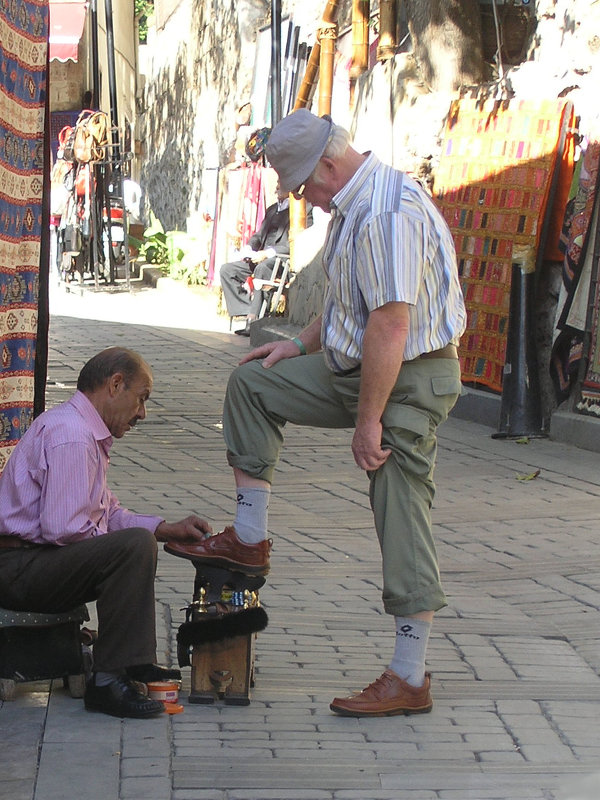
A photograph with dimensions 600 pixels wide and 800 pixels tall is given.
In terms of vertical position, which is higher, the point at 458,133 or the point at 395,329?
the point at 458,133

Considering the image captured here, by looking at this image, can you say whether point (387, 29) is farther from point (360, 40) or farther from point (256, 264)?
point (256, 264)

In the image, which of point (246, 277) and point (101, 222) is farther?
point (101, 222)

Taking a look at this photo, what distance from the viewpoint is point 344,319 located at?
3.81 m

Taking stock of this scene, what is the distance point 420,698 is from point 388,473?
26.9 inches

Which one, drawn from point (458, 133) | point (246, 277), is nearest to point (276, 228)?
point (246, 277)

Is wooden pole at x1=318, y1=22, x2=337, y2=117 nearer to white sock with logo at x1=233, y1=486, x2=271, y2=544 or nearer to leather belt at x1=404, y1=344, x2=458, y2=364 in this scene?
leather belt at x1=404, y1=344, x2=458, y2=364

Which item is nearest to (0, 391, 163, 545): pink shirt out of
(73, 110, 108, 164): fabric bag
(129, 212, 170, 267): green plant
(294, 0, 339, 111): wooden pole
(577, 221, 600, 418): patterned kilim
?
(577, 221, 600, 418): patterned kilim

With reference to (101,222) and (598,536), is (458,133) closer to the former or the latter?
(598,536)

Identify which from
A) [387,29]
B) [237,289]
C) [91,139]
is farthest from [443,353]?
[91,139]

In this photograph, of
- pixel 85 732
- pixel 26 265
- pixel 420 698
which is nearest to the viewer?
pixel 85 732

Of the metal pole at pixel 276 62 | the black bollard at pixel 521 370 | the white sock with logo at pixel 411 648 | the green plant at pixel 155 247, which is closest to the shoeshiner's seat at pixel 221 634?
the white sock with logo at pixel 411 648

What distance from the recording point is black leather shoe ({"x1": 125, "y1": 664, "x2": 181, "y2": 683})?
3.78m

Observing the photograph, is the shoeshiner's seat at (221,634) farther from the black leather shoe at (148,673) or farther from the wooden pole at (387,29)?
the wooden pole at (387,29)

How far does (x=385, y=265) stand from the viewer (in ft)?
11.9
